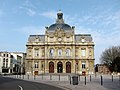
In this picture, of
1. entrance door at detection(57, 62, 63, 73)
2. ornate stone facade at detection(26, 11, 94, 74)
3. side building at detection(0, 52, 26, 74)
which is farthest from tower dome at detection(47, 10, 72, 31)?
side building at detection(0, 52, 26, 74)

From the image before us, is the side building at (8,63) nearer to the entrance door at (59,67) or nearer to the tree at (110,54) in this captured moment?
the entrance door at (59,67)

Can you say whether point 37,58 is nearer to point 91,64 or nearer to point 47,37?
point 47,37

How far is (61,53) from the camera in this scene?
91125mm

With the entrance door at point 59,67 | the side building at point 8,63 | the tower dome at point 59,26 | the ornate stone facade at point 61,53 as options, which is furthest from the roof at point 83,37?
the side building at point 8,63

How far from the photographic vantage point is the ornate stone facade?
89750 mm

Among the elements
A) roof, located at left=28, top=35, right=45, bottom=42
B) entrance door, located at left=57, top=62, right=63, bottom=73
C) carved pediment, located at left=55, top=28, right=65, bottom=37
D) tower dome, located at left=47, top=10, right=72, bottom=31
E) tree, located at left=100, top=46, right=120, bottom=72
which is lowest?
entrance door, located at left=57, top=62, right=63, bottom=73

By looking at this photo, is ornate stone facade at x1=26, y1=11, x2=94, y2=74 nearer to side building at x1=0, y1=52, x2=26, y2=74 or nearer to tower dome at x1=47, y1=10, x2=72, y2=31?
tower dome at x1=47, y1=10, x2=72, y2=31

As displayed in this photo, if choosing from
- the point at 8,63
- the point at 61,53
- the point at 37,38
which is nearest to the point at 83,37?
the point at 61,53

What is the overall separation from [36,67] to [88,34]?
79.0 ft

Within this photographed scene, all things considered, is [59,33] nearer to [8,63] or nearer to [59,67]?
[59,67]

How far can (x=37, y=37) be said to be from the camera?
94.5 m

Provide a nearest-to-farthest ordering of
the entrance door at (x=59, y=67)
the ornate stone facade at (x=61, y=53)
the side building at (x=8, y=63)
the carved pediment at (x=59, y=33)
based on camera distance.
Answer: the entrance door at (x=59, y=67)
the ornate stone facade at (x=61, y=53)
the carved pediment at (x=59, y=33)
the side building at (x=8, y=63)

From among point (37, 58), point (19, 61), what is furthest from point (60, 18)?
point (19, 61)

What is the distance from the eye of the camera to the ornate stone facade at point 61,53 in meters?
89.8
